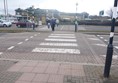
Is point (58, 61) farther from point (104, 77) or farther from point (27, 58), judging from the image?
point (104, 77)

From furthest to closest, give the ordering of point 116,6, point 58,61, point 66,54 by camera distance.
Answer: point 66,54
point 58,61
point 116,6

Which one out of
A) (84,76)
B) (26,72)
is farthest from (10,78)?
(84,76)

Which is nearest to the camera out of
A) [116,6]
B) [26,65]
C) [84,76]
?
[116,6]

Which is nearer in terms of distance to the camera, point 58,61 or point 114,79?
point 114,79

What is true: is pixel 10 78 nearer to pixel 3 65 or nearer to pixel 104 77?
pixel 3 65

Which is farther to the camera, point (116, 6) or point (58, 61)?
point (58, 61)

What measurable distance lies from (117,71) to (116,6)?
238 centimetres

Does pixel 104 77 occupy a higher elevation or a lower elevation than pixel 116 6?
lower

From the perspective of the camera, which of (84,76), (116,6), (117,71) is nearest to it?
(116,6)

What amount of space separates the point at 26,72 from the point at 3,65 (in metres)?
1.37

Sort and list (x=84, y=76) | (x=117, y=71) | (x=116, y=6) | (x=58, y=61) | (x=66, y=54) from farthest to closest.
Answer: (x=66, y=54)
(x=58, y=61)
(x=117, y=71)
(x=84, y=76)
(x=116, y=6)

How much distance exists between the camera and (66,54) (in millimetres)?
9859

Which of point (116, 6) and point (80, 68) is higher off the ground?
point (116, 6)

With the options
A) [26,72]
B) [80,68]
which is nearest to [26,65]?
[26,72]
